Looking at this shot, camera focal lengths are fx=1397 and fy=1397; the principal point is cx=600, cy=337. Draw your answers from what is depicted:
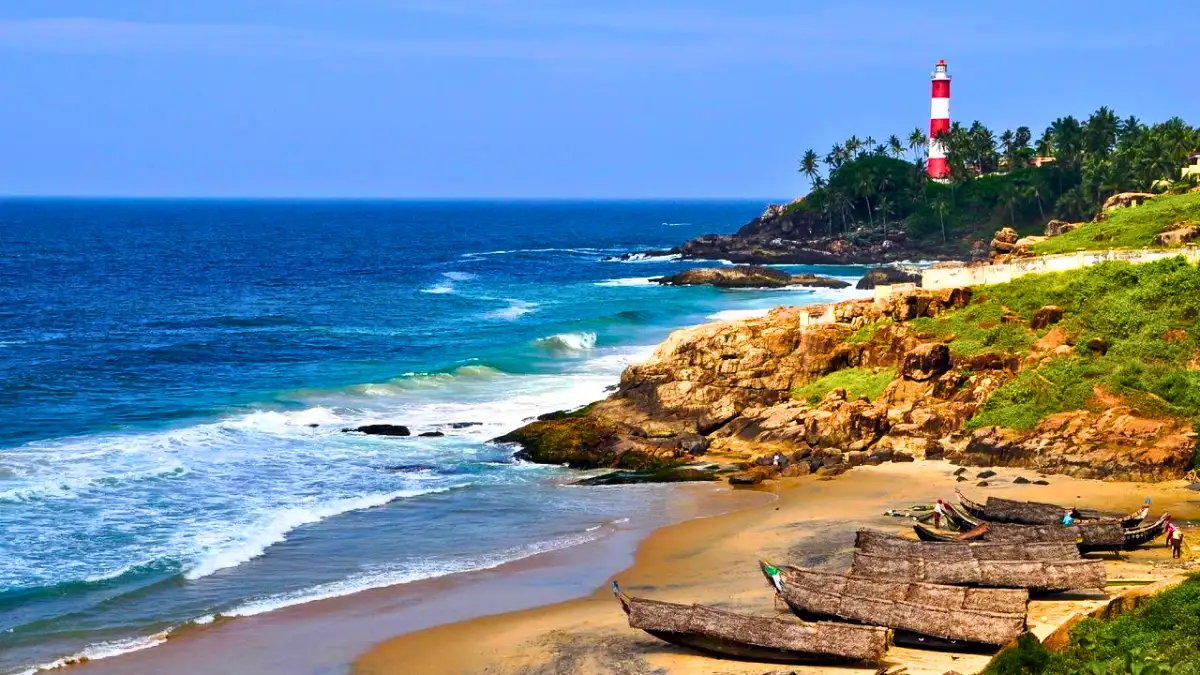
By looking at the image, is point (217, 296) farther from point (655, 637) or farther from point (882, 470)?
point (655, 637)

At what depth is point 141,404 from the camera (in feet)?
190

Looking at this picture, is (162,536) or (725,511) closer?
(162,536)

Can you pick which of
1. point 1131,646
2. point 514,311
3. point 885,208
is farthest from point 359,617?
point 885,208

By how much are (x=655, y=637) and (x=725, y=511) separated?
471 inches

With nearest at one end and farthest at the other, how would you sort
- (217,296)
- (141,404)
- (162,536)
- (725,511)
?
1. (162,536)
2. (725,511)
3. (141,404)
4. (217,296)

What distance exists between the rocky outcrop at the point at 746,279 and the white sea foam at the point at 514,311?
17054 mm

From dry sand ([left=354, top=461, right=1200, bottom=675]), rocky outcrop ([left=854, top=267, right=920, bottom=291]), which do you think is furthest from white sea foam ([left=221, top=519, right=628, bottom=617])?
rocky outcrop ([left=854, top=267, right=920, bottom=291])

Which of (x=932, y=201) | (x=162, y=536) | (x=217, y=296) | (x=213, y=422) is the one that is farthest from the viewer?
(x=932, y=201)

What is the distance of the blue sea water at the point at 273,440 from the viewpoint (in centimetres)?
3469

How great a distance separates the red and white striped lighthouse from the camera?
117 m

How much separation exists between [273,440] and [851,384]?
68.8ft

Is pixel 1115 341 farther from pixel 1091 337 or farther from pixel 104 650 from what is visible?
pixel 104 650

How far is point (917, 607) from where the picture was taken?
27172 millimetres

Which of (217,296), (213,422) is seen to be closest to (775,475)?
(213,422)
